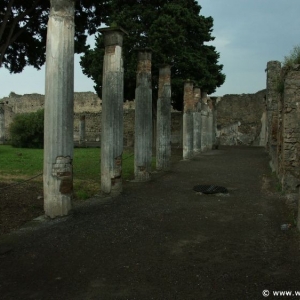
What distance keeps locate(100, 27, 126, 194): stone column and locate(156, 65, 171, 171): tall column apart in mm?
5246

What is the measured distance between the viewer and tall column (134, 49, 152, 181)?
454 inches

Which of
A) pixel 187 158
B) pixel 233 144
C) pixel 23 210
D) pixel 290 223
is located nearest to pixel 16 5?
pixel 23 210

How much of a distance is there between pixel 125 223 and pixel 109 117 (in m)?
3.29

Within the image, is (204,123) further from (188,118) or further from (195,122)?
(188,118)

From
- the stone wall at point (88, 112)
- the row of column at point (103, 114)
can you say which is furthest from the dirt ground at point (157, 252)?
the stone wall at point (88, 112)

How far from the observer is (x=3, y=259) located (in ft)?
15.4

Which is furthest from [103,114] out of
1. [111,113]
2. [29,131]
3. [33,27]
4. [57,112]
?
[29,131]

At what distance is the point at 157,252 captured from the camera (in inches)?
193

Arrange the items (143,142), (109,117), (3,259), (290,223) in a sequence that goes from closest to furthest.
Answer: (3,259), (290,223), (109,117), (143,142)

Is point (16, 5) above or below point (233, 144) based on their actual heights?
above

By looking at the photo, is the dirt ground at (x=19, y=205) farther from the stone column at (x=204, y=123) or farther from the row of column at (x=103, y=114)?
the stone column at (x=204, y=123)

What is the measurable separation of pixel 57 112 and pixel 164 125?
818 centimetres

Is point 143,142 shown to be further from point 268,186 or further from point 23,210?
point 23,210

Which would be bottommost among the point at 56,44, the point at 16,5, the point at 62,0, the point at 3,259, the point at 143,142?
the point at 3,259
